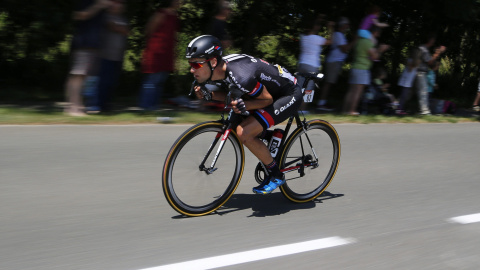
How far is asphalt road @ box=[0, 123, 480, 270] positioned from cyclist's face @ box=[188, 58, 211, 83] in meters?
1.24

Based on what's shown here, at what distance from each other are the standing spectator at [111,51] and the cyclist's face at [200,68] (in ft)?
14.9

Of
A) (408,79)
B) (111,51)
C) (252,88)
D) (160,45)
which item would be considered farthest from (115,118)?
(408,79)

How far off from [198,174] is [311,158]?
4.37 ft

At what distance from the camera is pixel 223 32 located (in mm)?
9891

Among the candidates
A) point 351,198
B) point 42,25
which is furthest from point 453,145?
point 42,25

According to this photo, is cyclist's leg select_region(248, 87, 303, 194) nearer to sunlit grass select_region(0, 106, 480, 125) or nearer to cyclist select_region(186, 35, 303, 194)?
cyclist select_region(186, 35, 303, 194)

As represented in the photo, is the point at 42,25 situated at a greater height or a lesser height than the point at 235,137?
greater

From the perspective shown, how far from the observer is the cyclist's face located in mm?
4578

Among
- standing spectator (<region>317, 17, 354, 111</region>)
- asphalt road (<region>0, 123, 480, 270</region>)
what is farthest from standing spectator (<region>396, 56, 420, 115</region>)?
asphalt road (<region>0, 123, 480, 270</region>)

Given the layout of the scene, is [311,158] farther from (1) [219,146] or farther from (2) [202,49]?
(2) [202,49]

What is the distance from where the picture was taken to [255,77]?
15.7ft

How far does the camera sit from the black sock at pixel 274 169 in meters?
5.14

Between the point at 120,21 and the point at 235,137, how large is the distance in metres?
4.67

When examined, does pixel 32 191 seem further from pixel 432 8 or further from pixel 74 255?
pixel 432 8
